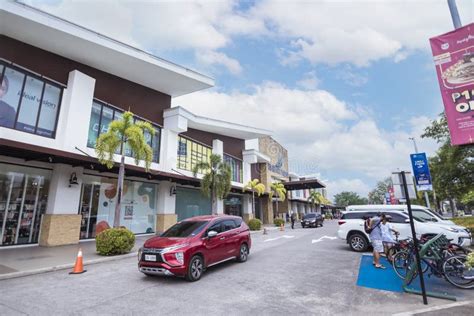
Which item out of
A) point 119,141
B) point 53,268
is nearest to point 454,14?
point 119,141

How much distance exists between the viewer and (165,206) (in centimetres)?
1909

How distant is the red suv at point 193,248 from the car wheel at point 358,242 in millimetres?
5269

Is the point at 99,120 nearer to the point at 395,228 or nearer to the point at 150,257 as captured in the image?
the point at 150,257

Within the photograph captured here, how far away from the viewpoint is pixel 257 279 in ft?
23.7

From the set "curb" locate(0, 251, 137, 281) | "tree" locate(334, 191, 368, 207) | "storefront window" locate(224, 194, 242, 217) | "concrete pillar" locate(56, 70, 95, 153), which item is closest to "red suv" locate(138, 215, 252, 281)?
"curb" locate(0, 251, 137, 281)

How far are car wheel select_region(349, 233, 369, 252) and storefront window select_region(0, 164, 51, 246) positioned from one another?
15.1 m

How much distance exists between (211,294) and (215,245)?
2.14 m

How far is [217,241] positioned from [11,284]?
5578 mm

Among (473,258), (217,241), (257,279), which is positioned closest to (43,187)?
(217,241)

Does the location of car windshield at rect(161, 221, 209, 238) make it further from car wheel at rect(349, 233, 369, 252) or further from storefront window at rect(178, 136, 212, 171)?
storefront window at rect(178, 136, 212, 171)

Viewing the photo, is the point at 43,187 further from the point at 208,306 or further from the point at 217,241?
the point at 208,306

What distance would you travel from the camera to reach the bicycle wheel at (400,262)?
7141 millimetres

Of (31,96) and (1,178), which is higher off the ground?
(31,96)

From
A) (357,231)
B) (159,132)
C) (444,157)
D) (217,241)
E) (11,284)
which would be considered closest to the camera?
(11,284)
